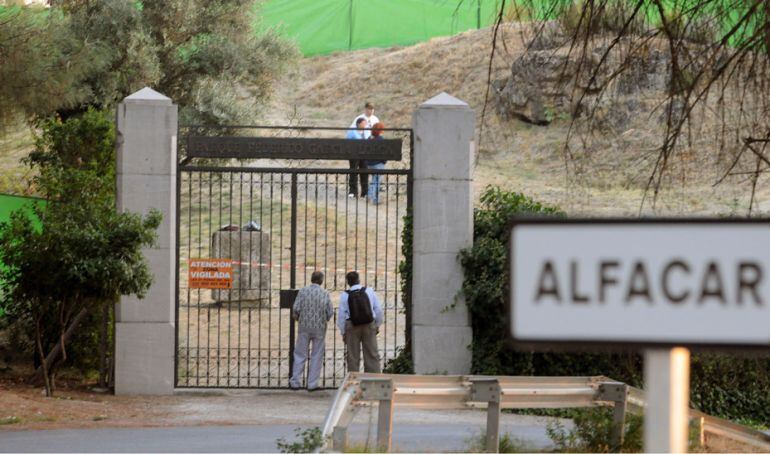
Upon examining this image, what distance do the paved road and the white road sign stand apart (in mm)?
7714

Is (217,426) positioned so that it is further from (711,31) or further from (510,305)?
(510,305)

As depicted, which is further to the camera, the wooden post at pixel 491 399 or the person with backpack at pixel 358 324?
the person with backpack at pixel 358 324

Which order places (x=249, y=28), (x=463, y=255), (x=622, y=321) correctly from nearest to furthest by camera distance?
(x=622, y=321)
(x=463, y=255)
(x=249, y=28)

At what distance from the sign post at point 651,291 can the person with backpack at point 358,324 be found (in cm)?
1342

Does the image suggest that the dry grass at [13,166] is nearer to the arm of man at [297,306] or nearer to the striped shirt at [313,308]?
the arm of man at [297,306]

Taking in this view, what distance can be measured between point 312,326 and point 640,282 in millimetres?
13727

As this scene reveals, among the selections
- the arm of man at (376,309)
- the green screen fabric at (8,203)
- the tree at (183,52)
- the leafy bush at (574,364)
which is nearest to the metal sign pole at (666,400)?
the leafy bush at (574,364)

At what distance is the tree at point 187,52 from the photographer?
27.3m

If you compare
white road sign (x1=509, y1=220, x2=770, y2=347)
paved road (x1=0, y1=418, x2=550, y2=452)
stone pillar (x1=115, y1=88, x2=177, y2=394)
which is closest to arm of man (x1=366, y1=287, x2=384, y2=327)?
stone pillar (x1=115, y1=88, x2=177, y2=394)

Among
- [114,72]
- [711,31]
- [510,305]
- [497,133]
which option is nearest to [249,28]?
[114,72]

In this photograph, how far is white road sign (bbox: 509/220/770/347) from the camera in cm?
219

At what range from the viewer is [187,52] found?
28.9m

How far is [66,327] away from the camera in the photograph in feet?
51.4

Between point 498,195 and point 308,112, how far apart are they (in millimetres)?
25405
